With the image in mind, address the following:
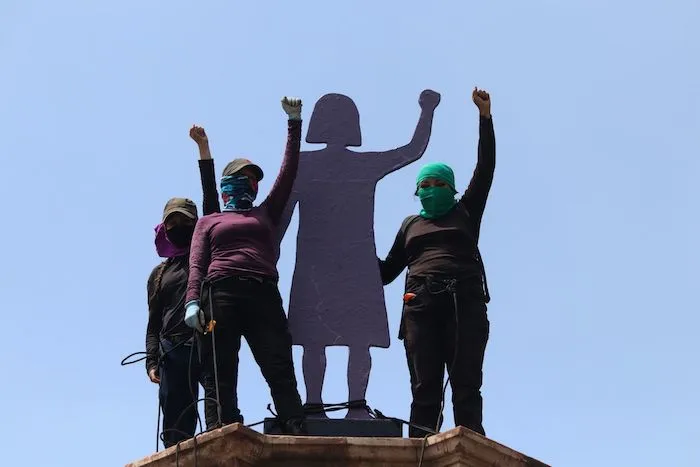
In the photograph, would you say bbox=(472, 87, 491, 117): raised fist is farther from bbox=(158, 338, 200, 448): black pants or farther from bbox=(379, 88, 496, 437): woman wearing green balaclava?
bbox=(158, 338, 200, 448): black pants

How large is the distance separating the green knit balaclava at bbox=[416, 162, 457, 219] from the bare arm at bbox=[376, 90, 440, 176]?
0.40 meters

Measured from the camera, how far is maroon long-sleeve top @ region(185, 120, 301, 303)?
11.0 m

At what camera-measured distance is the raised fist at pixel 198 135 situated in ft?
38.6

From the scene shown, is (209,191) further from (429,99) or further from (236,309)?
(429,99)

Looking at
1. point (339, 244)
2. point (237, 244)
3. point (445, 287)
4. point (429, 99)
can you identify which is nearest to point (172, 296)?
point (237, 244)

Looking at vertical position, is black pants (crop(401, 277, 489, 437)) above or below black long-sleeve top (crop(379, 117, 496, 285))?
below

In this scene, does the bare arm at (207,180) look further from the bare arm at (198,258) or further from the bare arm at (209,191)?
the bare arm at (198,258)

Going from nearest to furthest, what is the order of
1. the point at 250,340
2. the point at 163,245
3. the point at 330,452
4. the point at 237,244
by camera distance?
the point at 330,452 → the point at 250,340 → the point at 237,244 → the point at 163,245

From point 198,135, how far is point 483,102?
2180 mm

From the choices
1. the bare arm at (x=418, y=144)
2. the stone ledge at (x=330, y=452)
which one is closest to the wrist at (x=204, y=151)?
the bare arm at (x=418, y=144)

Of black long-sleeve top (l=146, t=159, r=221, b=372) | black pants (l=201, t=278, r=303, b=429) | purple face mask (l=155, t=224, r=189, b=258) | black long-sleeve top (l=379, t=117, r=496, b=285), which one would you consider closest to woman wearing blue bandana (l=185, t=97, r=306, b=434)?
black pants (l=201, t=278, r=303, b=429)

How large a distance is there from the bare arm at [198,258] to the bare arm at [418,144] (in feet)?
5.03

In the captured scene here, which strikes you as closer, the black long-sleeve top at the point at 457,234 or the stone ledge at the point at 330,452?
the stone ledge at the point at 330,452

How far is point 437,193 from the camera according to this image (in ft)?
37.4
